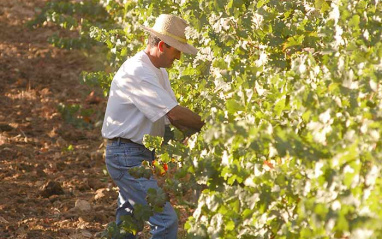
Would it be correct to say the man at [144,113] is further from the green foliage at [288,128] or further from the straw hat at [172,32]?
the green foliage at [288,128]

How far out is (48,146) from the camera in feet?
34.8

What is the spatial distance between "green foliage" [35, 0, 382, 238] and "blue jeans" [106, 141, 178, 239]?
0.65m

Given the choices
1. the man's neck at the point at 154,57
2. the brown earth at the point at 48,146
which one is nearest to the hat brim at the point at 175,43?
the man's neck at the point at 154,57

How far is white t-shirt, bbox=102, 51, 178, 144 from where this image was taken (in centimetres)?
542

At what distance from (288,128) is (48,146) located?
718 centimetres

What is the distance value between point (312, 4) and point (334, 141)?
8.09 feet

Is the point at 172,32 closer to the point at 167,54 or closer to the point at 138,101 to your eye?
the point at 167,54

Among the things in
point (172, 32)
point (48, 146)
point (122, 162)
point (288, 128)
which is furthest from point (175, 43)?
point (48, 146)

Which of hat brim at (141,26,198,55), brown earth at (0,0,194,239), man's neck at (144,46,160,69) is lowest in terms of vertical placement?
brown earth at (0,0,194,239)

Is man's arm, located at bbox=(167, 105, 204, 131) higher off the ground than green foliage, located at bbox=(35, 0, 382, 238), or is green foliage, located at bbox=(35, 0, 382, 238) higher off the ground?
green foliage, located at bbox=(35, 0, 382, 238)

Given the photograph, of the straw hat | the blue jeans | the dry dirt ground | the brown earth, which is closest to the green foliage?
the straw hat

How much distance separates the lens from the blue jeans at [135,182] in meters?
5.57

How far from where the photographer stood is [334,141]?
11.8 ft

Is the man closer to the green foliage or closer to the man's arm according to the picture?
the man's arm
